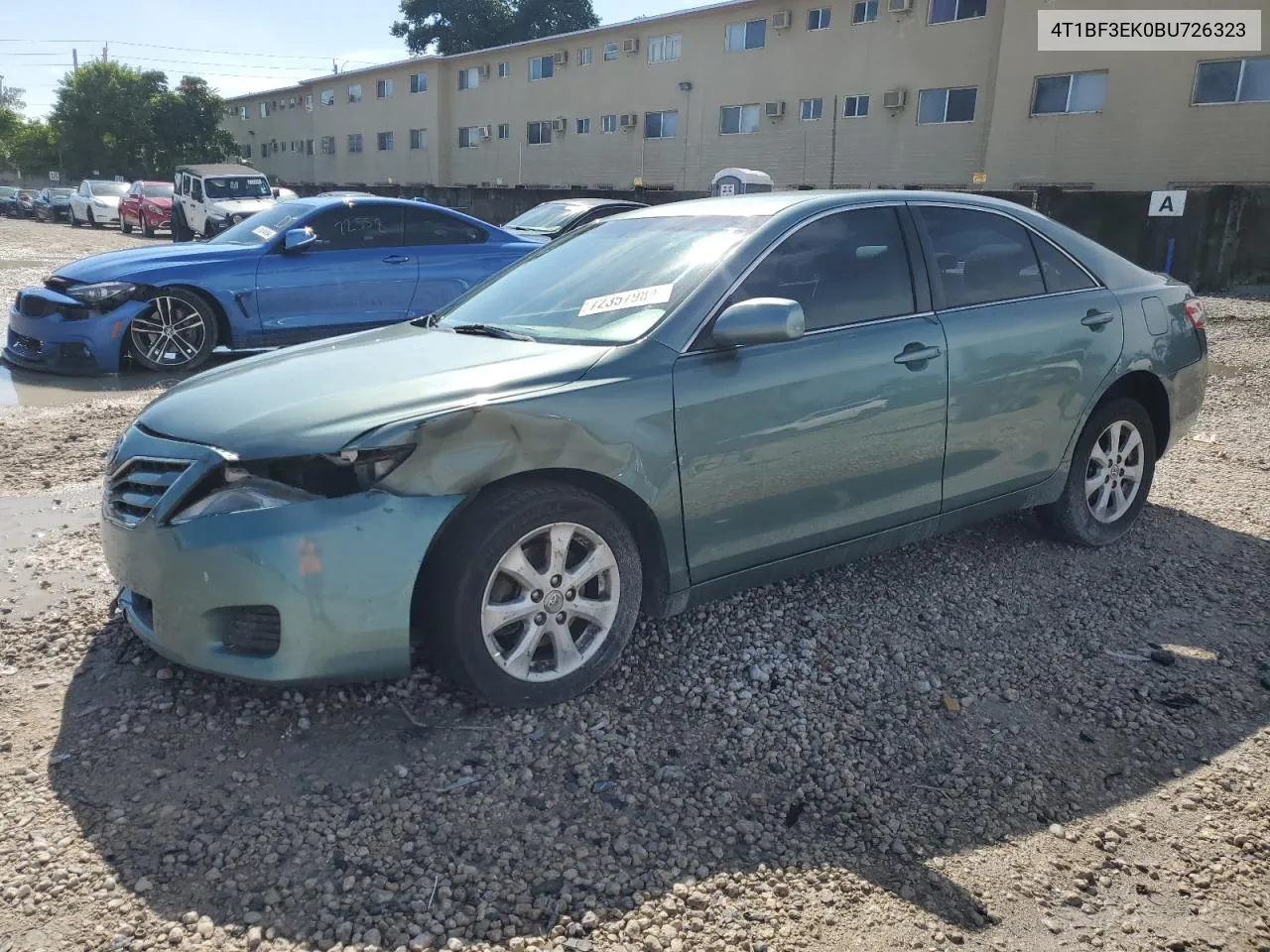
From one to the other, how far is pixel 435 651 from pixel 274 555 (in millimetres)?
570

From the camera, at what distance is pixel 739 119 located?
30594mm

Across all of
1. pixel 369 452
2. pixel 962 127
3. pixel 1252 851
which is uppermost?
pixel 962 127

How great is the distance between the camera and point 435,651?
2957mm

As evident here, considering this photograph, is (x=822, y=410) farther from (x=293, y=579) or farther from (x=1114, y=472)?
(x=1114, y=472)

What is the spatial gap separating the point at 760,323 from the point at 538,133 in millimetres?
37948

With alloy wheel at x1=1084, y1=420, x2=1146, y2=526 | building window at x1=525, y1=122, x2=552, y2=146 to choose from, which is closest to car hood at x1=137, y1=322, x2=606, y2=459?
alloy wheel at x1=1084, y1=420, x2=1146, y2=526

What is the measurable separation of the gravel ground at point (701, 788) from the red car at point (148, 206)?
26064 mm

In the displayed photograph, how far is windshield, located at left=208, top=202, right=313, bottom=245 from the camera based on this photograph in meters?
8.53

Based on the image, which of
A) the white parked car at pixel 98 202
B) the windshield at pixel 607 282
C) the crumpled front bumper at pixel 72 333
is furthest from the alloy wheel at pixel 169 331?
the white parked car at pixel 98 202

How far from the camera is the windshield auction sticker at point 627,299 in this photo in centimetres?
342

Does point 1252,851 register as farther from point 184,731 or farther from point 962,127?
point 962,127

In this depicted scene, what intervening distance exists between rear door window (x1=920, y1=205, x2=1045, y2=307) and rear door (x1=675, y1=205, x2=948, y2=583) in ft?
0.53

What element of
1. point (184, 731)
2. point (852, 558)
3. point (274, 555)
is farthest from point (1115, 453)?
point (184, 731)

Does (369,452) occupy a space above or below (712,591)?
above
